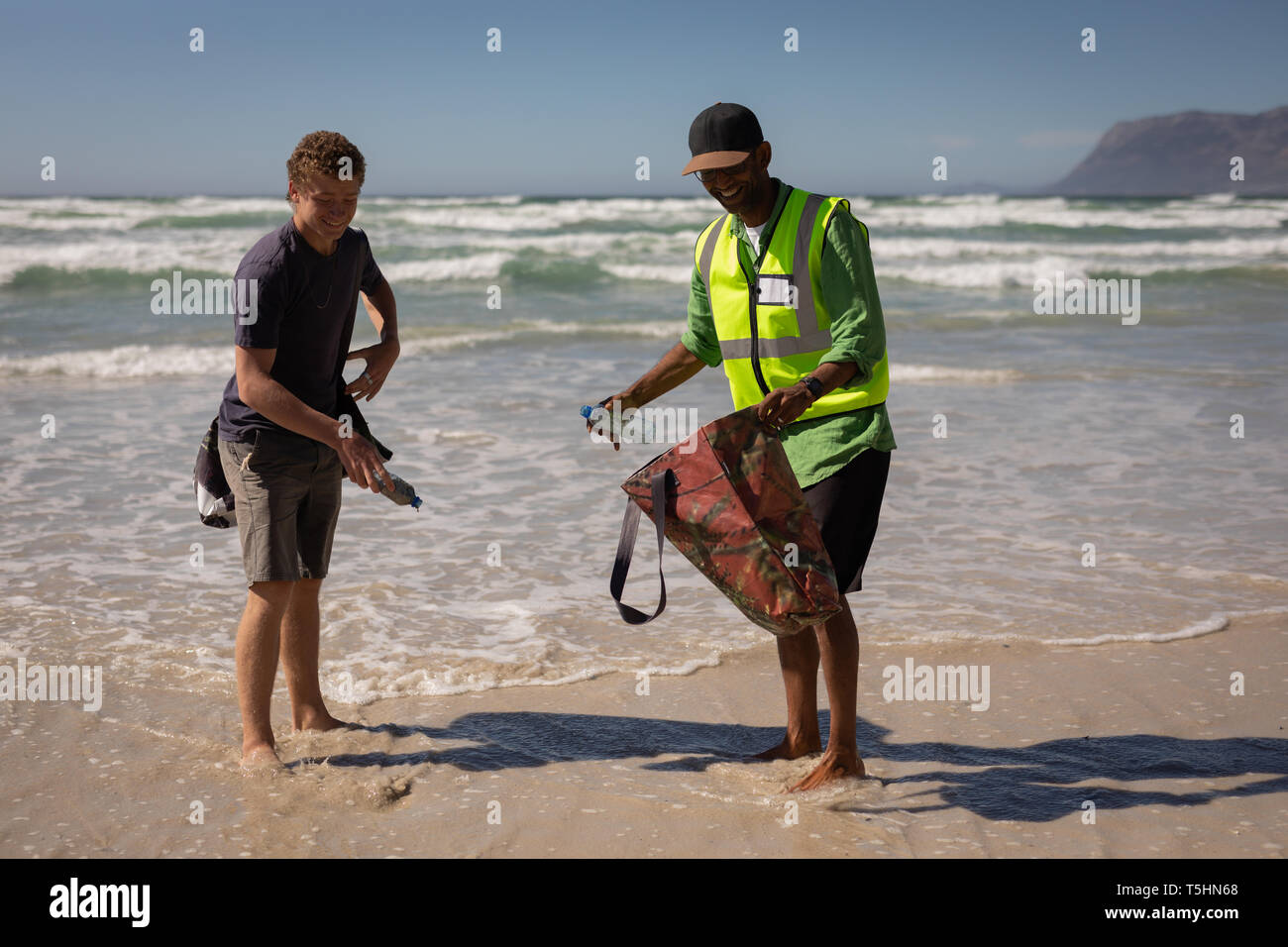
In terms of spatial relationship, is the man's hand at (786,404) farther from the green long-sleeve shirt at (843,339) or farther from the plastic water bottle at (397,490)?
the plastic water bottle at (397,490)

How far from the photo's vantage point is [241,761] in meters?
3.58

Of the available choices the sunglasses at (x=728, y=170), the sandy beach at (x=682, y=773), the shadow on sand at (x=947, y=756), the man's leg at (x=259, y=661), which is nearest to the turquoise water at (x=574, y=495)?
the sandy beach at (x=682, y=773)

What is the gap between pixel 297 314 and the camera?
3.43 meters

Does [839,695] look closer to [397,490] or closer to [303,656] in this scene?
[397,490]

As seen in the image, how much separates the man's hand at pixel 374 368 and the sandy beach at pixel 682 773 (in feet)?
3.80

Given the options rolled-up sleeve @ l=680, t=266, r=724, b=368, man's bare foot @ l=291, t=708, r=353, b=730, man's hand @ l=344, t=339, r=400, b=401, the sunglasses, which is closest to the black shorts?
rolled-up sleeve @ l=680, t=266, r=724, b=368

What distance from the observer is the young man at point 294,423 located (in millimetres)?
3297

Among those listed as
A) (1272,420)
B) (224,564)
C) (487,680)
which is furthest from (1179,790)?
(1272,420)

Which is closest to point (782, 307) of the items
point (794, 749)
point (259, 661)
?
point (794, 749)

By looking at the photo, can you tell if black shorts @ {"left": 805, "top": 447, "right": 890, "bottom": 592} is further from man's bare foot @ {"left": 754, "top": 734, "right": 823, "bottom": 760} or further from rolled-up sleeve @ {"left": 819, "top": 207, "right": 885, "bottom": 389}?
man's bare foot @ {"left": 754, "top": 734, "right": 823, "bottom": 760}

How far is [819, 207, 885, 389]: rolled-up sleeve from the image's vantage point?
316cm

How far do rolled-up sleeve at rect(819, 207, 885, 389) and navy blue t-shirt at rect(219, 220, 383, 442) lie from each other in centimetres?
142
